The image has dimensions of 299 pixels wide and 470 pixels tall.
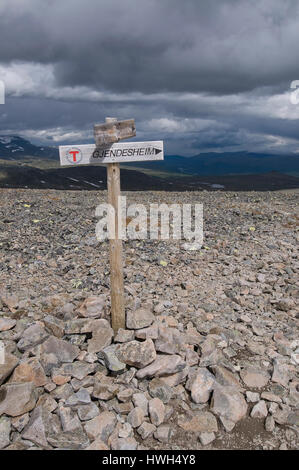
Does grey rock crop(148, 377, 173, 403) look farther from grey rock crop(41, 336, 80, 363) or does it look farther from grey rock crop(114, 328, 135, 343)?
grey rock crop(41, 336, 80, 363)

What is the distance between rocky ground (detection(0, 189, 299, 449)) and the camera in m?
4.86

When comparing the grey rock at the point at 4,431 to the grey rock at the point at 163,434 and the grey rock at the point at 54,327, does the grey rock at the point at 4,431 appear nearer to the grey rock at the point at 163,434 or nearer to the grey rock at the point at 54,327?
the grey rock at the point at 54,327

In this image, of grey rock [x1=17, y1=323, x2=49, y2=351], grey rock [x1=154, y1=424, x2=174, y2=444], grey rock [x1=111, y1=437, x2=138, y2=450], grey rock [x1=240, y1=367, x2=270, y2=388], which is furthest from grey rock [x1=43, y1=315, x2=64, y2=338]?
grey rock [x1=240, y1=367, x2=270, y2=388]

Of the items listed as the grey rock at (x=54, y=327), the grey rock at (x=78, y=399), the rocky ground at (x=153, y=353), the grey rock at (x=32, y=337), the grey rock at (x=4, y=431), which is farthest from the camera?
the grey rock at (x=54, y=327)

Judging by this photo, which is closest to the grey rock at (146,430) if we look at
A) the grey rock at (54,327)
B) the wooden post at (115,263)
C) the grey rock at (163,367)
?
the grey rock at (163,367)

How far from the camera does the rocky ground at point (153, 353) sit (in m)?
4.86

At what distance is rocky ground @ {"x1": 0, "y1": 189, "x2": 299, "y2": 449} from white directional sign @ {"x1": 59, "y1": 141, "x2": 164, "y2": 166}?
10.0 feet

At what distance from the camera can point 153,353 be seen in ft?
19.1

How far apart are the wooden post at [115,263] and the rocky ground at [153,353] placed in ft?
0.75

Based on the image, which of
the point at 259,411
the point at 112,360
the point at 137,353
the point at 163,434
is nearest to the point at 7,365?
the point at 112,360

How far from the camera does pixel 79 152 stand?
5738 mm

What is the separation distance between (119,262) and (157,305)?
1.87 metres

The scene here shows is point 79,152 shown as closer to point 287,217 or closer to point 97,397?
point 97,397
